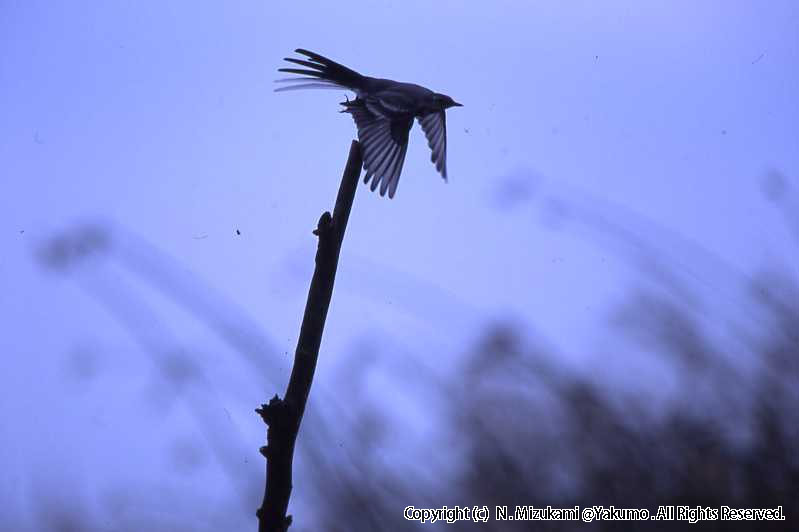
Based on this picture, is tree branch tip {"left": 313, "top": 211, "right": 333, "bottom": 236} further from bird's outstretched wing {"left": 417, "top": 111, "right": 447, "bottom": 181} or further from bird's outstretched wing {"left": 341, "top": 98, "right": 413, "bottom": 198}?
bird's outstretched wing {"left": 417, "top": 111, "right": 447, "bottom": 181}

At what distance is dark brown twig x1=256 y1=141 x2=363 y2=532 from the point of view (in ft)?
2.94

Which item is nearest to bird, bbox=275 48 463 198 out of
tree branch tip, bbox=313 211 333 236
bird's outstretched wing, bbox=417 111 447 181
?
bird's outstretched wing, bbox=417 111 447 181

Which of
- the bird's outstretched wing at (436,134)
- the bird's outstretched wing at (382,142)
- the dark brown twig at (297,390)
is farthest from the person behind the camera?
the bird's outstretched wing at (436,134)

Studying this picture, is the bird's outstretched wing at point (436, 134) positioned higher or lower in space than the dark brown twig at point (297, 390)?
higher

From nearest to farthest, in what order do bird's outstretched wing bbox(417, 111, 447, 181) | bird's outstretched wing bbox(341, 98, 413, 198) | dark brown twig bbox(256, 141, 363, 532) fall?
1. dark brown twig bbox(256, 141, 363, 532)
2. bird's outstretched wing bbox(341, 98, 413, 198)
3. bird's outstretched wing bbox(417, 111, 447, 181)

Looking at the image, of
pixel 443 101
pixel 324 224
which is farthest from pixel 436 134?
pixel 324 224

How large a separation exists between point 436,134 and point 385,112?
0.40ft

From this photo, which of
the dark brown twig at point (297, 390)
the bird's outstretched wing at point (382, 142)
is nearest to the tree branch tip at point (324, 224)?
the dark brown twig at point (297, 390)

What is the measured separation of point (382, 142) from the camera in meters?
1.20

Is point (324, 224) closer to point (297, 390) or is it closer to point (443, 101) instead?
point (297, 390)

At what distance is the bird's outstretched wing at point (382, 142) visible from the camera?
115cm

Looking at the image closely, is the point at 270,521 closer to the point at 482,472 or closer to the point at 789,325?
the point at 482,472

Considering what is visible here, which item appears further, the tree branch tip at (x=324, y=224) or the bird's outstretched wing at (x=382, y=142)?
the bird's outstretched wing at (x=382, y=142)

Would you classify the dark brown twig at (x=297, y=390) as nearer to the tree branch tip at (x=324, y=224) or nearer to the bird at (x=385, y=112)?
the tree branch tip at (x=324, y=224)
